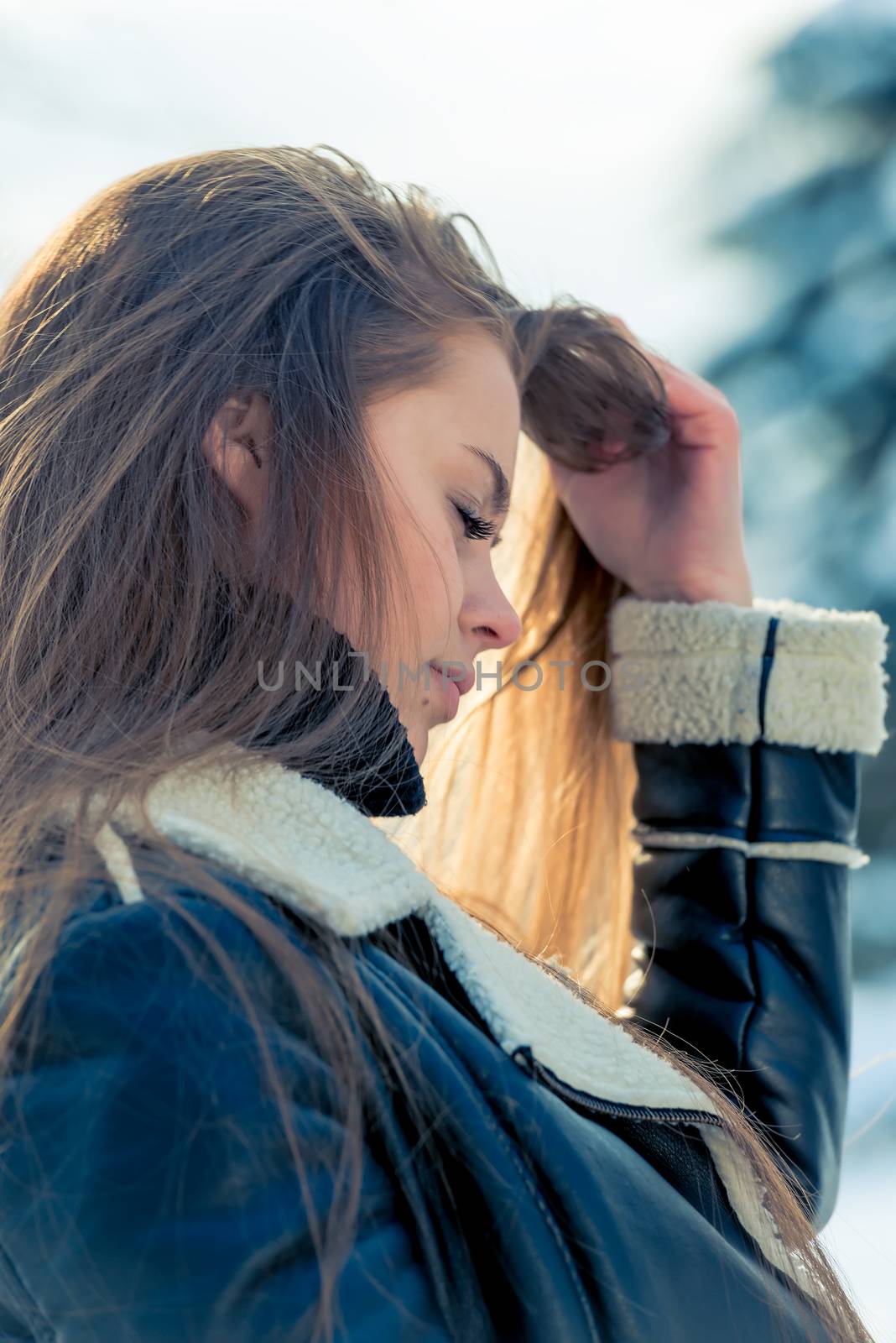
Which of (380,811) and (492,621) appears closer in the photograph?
(380,811)

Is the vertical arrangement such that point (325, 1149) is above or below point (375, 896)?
below

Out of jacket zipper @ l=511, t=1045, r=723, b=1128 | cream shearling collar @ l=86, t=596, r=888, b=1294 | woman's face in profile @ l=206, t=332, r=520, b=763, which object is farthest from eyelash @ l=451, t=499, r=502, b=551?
jacket zipper @ l=511, t=1045, r=723, b=1128

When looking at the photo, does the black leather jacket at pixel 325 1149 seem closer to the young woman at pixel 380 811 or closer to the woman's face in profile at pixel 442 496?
the young woman at pixel 380 811

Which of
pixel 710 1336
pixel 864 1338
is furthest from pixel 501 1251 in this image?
pixel 864 1338

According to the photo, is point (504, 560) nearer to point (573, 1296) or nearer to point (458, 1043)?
point (458, 1043)

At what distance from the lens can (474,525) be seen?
1.30 m

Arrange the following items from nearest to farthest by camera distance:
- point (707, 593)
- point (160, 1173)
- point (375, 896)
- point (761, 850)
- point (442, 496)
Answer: point (160, 1173), point (375, 896), point (442, 496), point (761, 850), point (707, 593)

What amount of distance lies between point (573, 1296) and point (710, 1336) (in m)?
0.16

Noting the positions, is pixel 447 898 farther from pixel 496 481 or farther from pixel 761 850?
pixel 761 850

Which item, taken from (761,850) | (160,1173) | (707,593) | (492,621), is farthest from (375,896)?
(707,593)

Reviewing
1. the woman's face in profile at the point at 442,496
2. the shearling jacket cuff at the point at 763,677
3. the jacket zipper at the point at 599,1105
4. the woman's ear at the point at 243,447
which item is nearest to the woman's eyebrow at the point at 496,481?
the woman's face in profile at the point at 442,496

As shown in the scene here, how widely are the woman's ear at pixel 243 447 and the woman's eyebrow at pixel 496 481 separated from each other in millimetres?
224

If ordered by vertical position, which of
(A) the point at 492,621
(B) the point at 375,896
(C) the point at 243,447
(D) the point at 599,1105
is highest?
(C) the point at 243,447

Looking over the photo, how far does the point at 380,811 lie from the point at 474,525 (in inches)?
13.1
